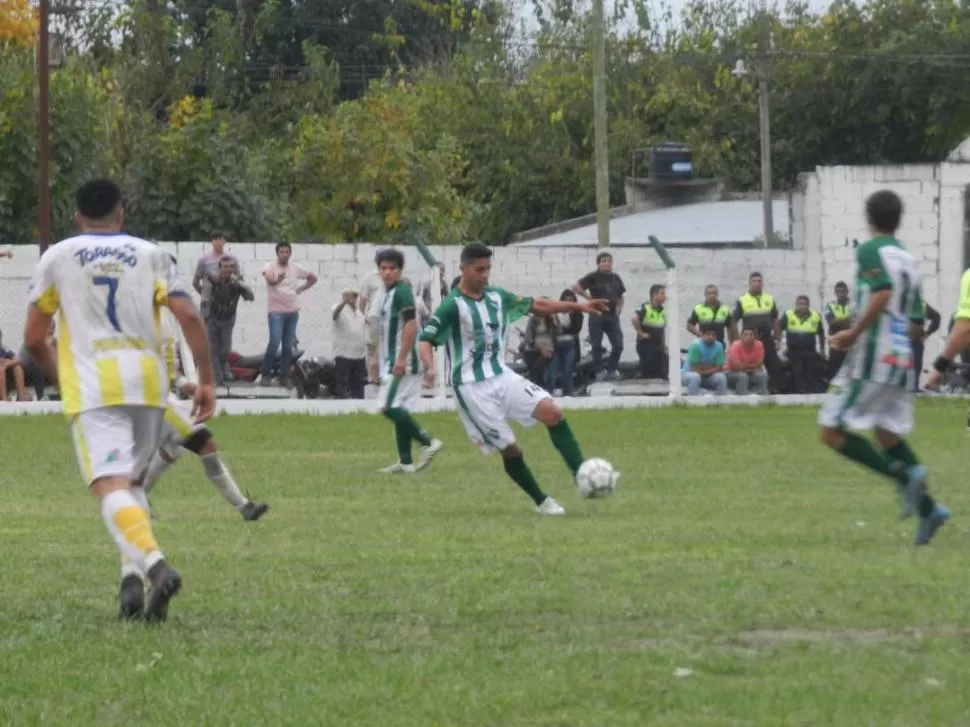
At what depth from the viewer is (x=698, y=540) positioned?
1128 cm

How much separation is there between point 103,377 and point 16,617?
102cm

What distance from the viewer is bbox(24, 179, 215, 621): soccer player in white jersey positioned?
836cm

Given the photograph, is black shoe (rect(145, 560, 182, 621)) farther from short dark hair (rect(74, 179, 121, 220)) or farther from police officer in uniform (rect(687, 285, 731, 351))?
police officer in uniform (rect(687, 285, 731, 351))

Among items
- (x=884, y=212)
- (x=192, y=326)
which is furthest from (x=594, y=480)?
(x=192, y=326)

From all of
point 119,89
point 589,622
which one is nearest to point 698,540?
point 589,622

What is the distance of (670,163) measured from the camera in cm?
5128

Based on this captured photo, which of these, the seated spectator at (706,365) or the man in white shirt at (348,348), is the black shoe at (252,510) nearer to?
the man in white shirt at (348,348)

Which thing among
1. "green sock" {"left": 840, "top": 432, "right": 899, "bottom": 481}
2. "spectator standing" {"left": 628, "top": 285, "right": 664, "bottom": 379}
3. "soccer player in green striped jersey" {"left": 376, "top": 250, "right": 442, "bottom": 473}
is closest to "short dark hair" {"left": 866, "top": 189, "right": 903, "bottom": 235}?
"green sock" {"left": 840, "top": 432, "right": 899, "bottom": 481}

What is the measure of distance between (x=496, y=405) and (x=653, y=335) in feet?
46.0

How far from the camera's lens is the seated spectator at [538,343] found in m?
26.9

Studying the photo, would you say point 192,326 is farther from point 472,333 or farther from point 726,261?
point 726,261

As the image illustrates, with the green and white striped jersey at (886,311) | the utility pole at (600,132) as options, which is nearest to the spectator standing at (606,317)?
the utility pole at (600,132)

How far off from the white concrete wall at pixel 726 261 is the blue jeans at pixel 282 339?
41 cm

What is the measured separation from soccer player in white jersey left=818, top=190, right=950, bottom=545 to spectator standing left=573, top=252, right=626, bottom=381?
1562 cm
